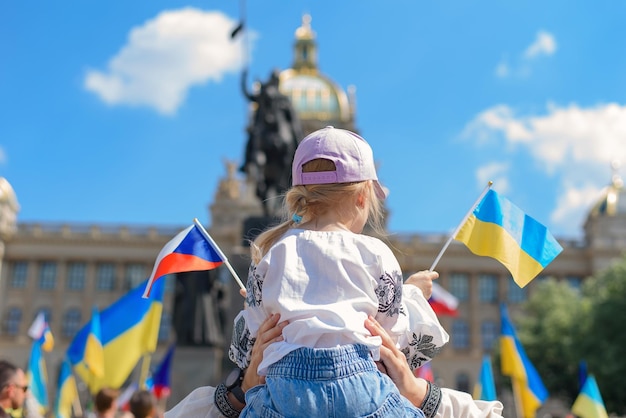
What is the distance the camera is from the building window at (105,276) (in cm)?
7075

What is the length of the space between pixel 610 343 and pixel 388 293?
117ft

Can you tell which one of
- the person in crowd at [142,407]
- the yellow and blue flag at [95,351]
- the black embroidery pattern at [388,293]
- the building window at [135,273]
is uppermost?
the building window at [135,273]

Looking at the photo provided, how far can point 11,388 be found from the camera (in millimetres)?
4977

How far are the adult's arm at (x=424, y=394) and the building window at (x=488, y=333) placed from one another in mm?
69772

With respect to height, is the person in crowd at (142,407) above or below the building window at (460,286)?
below

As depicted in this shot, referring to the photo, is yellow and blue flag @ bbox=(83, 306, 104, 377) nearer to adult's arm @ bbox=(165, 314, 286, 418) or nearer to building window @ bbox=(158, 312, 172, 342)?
adult's arm @ bbox=(165, 314, 286, 418)

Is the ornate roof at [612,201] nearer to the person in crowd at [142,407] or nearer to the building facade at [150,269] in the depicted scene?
the building facade at [150,269]

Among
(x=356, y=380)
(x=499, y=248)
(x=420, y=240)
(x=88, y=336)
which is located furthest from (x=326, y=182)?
(x=420, y=240)

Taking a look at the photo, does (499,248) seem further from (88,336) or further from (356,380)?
(88,336)

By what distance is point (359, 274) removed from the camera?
7.73 feet

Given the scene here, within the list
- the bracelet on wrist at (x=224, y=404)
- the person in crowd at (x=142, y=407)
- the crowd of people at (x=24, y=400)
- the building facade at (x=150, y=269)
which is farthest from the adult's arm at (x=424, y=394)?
the building facade at (x=150, y=269)

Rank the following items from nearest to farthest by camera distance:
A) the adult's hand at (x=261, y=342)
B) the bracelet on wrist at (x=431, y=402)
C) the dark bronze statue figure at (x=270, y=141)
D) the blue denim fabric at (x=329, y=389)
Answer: the blue denim fabric at (x=329, y=389) → the adult's hand at (x=261, y=342) → the bracelet on wrist at (x=431, y=402) → the dark bronze statue figure at (x=270, y=141)

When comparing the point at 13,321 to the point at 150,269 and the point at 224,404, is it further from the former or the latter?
the point at 224,404

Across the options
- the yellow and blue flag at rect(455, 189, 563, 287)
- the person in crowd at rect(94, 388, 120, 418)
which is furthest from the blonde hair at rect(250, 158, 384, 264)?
the person in crowd at rect(94, 388, 120, 418)
